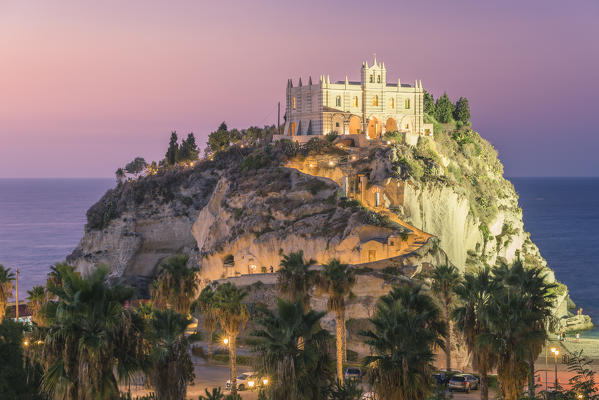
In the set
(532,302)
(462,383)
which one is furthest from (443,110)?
(532,302)

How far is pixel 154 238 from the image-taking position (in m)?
113

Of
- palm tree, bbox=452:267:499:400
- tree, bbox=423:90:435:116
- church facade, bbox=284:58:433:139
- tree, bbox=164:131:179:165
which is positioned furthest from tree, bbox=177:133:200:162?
palm tree, bbox=452:267:499:400

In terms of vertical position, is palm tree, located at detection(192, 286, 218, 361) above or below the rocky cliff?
below

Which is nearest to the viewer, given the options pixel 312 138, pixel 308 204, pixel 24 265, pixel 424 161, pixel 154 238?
pixel 308 204

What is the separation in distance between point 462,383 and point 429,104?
3076 inches

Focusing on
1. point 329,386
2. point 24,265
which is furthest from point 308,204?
point 24,265

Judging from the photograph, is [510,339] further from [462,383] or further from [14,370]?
[14,370]

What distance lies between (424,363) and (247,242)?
181ft

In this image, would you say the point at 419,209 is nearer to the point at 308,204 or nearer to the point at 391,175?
the point at 391,175

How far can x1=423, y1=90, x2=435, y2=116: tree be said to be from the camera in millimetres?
120562

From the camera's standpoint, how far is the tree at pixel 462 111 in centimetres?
12281

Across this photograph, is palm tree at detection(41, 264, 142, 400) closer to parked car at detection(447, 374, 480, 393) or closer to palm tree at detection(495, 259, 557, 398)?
palm tree at detection(495, 259, 557, 398)

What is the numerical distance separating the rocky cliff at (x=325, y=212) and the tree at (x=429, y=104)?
23.1ft

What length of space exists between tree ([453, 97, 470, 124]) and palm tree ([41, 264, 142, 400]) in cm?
10646
